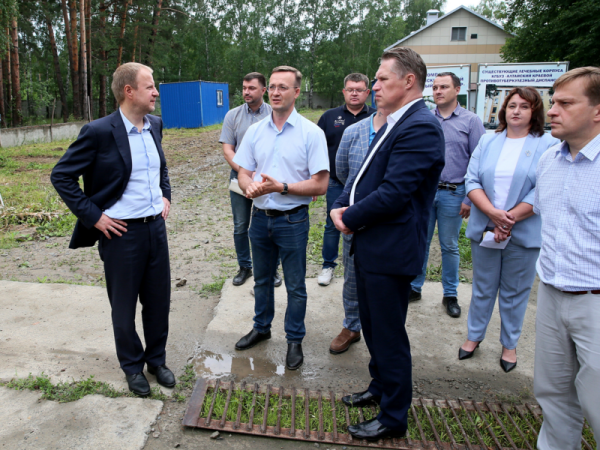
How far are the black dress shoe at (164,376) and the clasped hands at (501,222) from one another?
8.19 feet

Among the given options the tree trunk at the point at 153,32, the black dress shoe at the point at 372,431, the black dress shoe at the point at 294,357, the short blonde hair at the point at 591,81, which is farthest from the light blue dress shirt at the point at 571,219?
the tree trunk at the point at 153,32

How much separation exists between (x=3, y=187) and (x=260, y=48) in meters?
39.1

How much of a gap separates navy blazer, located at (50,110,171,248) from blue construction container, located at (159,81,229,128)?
2174cm

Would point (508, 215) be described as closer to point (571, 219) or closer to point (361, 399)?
point (571, 219)

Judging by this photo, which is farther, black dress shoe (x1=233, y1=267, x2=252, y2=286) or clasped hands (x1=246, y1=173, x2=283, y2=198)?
black dress shoe (x1=233, y1=267, x2=252, y2=286)

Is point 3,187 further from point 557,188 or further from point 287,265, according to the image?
point 557,188

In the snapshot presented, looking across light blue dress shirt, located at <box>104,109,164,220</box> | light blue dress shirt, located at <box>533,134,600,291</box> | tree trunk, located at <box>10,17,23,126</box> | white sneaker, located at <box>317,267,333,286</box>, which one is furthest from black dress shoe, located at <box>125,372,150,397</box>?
tree trunk, located at <box>10,17,23,126</box>

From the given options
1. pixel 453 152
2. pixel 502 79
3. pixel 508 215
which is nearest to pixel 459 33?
pixel 502 79

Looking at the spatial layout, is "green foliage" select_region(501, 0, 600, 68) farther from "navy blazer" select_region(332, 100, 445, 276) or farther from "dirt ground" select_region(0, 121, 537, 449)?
"navy blazer" select_region(332, 100, 445, 276)

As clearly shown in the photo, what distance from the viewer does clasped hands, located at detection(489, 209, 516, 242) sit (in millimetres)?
3205

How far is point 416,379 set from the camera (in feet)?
10.9

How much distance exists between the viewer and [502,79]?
41.7 feet

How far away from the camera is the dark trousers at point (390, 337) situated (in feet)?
8.08

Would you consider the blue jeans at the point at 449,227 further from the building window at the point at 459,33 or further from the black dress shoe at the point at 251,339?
the building window at the point at 459,33
